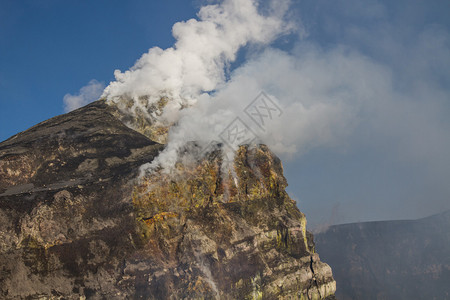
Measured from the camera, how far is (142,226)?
55625 mm

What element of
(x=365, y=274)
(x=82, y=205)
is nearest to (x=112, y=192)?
(x=82, y=205)

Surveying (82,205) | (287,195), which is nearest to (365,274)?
(287,195)

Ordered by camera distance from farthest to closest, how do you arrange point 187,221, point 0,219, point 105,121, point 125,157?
1. point 105,121
2. point 125,157
3. point 187,221
4. point 0,219

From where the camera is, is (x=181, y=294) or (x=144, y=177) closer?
(x=181, y=294)

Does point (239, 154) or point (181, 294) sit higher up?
point (239, 154)

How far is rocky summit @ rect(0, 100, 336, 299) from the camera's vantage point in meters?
48.2

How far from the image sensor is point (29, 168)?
64188 mm

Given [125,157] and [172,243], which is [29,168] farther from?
[172,243]

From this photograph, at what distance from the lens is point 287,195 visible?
7681cm

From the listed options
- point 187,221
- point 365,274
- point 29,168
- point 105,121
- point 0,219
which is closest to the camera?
point 0,219

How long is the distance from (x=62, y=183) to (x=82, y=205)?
32.9ft

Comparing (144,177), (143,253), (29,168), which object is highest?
(29,168)

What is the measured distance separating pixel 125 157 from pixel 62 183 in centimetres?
1482

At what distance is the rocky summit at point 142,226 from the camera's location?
48.2 metres
